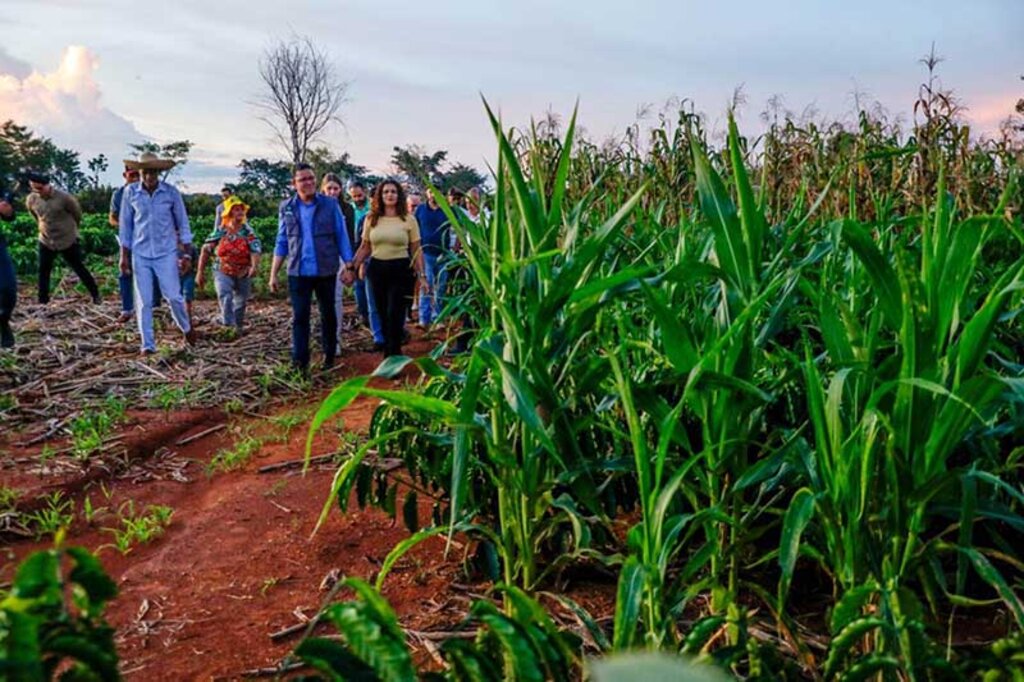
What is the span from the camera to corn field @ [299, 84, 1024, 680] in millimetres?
1468

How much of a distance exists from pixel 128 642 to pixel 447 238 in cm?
707

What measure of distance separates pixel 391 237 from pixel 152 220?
1960mm

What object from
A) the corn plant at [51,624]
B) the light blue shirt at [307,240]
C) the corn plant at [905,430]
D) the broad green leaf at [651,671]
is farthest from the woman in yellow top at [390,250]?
the broad green leaf at [651,671]

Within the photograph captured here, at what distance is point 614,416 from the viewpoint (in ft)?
8.45

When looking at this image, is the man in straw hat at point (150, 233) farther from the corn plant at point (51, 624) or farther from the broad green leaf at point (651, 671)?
the broad green leaf at point (651, 671)

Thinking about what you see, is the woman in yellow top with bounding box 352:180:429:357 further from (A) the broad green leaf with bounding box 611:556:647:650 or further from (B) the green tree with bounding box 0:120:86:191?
(B) the green tree with bounding box 0:120:86:191

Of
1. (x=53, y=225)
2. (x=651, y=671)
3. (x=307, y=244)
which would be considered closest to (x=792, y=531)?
(x=651, y=671)

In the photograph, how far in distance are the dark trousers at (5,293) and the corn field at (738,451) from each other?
5.49 meters

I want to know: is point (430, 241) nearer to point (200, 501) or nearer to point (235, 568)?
point (200, 501)

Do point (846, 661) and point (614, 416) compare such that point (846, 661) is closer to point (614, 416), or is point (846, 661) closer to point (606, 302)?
point (606, 302)

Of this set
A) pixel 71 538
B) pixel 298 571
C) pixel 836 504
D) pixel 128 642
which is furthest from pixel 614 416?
pixel 71 538

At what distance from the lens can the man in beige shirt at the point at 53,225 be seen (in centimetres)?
927

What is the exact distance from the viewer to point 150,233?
680cm

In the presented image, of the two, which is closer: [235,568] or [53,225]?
[235,568]
